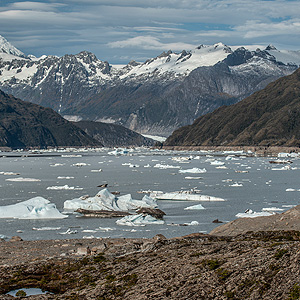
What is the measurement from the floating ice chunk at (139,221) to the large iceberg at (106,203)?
232 inches

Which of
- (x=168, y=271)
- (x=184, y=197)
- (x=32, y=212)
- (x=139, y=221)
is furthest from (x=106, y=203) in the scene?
(x=168, y=271)

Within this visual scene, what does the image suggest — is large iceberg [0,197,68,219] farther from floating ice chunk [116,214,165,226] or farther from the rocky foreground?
the rocky foreground

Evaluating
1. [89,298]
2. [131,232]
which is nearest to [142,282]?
[89,298]

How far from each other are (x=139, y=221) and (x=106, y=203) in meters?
7.34

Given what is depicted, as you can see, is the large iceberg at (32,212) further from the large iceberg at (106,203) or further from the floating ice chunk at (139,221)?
the floating ice chunk at (139,221)

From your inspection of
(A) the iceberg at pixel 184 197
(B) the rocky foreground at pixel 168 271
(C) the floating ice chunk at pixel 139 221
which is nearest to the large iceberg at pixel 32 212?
(C) the floating ice chunk at pixel 139 221

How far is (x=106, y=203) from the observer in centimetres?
4666

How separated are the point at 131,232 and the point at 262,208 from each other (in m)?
17.9

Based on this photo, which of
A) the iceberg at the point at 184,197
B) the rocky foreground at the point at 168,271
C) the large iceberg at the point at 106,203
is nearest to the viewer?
the rocky foreground at the point at 168,271

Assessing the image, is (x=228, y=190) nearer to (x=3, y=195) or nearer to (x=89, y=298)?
(x=3, y=195)

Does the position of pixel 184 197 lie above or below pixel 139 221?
below

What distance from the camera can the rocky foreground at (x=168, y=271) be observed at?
13.5m

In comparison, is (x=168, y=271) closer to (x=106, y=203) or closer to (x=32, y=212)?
(x=32, y=212)

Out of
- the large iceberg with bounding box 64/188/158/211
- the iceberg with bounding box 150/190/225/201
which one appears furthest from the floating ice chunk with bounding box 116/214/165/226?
the iceberg with bounding box 150/190/225/201
